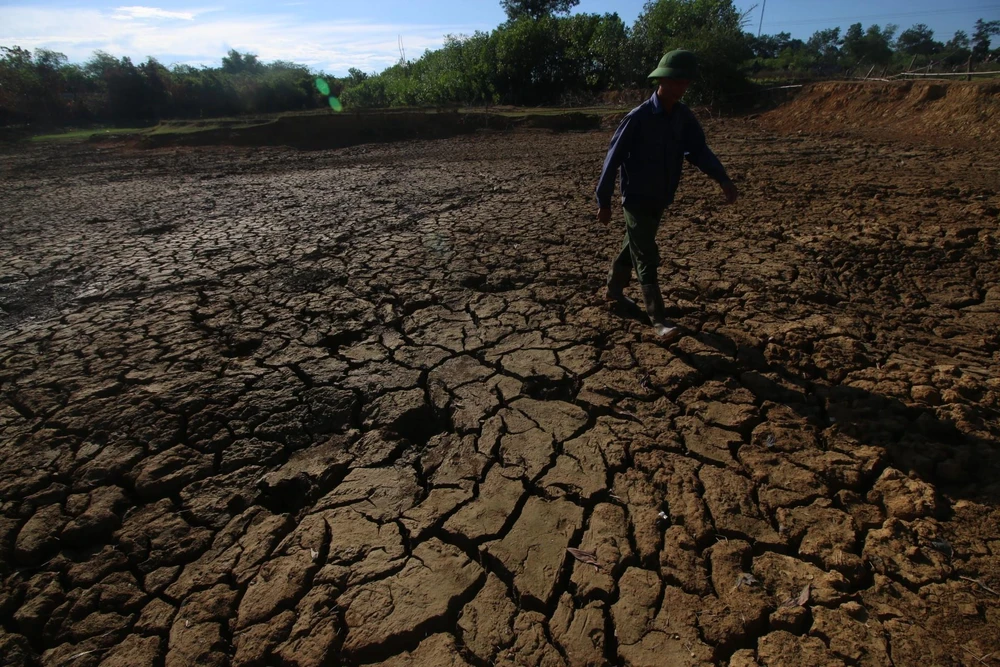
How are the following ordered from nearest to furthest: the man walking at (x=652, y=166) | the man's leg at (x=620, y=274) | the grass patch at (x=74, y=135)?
1. the man walking at (x=652, y=166)
2. the man's leg at (x=620, y=274)
3. the grass patch at (x=74, y=135)

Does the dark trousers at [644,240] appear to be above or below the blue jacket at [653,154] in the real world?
below

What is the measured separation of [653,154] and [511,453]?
1.90 meters

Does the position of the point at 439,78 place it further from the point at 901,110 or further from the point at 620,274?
the point at 620,274

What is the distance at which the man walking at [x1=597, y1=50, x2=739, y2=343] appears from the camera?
2.96m

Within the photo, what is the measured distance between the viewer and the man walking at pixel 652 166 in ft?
9.70

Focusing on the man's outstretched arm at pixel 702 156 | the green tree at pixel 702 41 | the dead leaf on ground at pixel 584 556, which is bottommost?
the dead leaf on ground at pixel 584 556

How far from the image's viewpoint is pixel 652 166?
299 centimetres

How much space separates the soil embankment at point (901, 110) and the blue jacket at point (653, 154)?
778 centimetres

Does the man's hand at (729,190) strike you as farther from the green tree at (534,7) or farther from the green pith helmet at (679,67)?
the green tree at (534,7)

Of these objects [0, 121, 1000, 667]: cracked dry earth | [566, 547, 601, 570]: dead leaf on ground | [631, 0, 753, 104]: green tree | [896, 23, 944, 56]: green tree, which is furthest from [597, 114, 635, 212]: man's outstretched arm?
[896, 23, 944, 56]: green tree

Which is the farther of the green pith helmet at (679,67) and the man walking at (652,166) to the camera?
the man walking at (652,166)

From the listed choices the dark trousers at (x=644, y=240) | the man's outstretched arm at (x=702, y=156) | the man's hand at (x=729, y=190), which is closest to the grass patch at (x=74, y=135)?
the dark trousers at (x=644, y=240)

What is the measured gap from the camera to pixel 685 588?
1.85m

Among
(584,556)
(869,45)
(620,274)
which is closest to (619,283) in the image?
(620,274)
